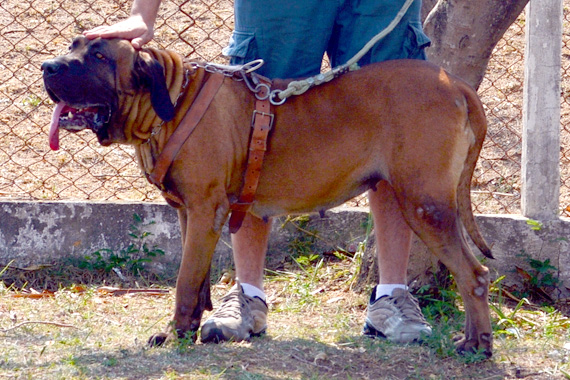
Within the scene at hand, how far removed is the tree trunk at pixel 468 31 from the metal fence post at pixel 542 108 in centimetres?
45

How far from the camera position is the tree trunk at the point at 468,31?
369 cm

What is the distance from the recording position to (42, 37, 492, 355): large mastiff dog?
10.00 ft

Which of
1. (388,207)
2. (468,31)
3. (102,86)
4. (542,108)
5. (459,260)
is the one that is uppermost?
(468,31)

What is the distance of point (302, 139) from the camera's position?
3234 mm

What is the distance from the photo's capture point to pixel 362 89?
3189 mm

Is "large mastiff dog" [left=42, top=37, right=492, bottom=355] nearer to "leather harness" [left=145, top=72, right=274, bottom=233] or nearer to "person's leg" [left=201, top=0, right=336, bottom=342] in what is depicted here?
"leather harness" [left=145, top=72, right=274, bottom=233]

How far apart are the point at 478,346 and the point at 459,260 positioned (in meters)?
0.35

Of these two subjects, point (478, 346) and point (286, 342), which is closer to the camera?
point (478, 346)

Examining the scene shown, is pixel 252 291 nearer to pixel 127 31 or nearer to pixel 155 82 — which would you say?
pixel 155 82

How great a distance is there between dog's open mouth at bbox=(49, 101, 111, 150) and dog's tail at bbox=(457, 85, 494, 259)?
1434 mm

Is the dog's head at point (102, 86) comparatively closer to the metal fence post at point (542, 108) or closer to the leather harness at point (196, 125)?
the leather harness at point (196, 125)

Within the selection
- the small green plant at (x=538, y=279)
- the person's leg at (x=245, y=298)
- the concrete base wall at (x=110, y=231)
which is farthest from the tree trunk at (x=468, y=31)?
the person's leg at (x=245, y=298)

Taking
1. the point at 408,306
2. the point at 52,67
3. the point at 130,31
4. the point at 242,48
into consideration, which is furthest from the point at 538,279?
the point at 52,67

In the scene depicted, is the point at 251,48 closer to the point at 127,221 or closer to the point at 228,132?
the point at 228,132
